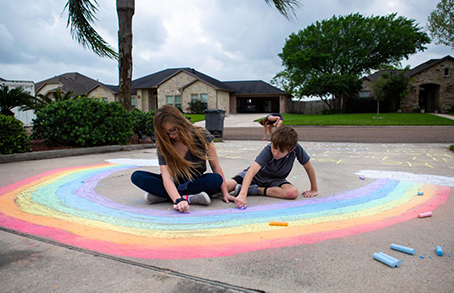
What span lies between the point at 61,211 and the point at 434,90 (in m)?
34.6

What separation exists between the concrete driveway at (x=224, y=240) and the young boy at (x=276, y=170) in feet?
0.34

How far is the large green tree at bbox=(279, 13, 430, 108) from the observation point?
2861 centimetres

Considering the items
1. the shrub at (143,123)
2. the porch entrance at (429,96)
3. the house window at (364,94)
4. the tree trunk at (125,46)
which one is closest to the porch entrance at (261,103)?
the house window at (364,94)

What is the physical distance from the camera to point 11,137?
5.43m

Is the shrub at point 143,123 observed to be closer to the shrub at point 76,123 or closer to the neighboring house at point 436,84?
the shrub at point 76,123

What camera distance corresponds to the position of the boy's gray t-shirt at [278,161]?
2887 millimetres

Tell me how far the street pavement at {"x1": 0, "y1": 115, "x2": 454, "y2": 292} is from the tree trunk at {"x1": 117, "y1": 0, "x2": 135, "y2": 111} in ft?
18.1

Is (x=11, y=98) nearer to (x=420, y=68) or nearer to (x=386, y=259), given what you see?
(x=386, y=259)

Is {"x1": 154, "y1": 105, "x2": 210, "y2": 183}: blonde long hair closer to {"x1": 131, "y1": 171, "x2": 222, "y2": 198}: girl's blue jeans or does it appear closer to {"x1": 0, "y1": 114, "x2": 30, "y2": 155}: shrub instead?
{"x1": 131, "y1": 171, "x2": 222, "y2": 198}: girl's blue jeans

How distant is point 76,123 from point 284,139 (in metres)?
5.48

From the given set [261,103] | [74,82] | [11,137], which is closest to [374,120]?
[261,103]

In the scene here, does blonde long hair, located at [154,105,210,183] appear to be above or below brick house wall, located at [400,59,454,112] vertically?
below

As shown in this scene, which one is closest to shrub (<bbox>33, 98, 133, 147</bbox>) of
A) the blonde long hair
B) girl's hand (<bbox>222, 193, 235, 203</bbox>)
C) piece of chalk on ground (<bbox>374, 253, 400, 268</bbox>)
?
the blonde long hair

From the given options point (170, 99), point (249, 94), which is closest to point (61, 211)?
point (170, 99)
